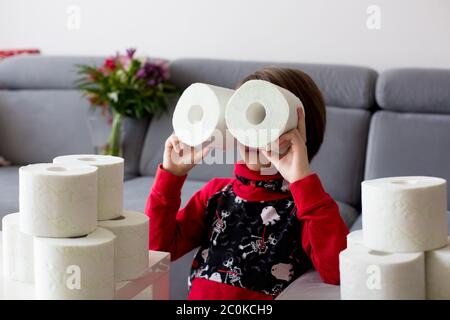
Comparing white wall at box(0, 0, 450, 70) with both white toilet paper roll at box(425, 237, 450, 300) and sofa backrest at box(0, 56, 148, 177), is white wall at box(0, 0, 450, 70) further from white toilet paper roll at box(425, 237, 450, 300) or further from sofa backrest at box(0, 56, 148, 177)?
white toilet paper roll at box(425, 237, 450, 300)

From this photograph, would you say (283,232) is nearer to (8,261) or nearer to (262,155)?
(262,155)

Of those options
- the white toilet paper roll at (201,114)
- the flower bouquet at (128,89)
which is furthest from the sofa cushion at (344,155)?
the white toilet paper roll at (201,114)

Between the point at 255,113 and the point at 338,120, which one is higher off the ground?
the point at 255,113

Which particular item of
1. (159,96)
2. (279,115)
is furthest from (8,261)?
(159,96)

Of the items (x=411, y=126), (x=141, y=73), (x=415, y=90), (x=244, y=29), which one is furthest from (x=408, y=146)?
(x=141, y=73)

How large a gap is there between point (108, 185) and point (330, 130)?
1515 millimetres

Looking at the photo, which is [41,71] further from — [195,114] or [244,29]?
[195,114]

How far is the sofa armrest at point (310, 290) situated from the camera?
1202 mm

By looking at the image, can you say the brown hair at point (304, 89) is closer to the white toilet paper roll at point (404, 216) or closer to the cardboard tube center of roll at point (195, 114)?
the cardboard tube center of roll at point (195, 114)

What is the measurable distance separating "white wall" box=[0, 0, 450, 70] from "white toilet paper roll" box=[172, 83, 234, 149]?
173cm

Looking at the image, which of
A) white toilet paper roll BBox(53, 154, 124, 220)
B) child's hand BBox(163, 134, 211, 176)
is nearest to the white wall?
child's hand BBox(163, 134, 211, 176)

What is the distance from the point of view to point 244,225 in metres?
1.48

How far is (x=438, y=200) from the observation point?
3.42ft

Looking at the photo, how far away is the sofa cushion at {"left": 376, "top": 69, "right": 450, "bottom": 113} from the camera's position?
252cm
